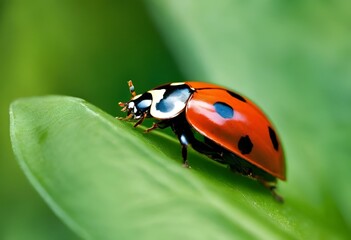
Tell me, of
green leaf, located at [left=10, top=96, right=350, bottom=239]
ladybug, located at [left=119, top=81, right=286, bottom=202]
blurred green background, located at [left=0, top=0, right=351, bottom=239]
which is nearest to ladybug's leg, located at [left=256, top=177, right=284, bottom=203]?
ladybug, located at [left=119, top=81, right=286, bottom=202]

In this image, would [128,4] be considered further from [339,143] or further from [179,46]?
[339,143]

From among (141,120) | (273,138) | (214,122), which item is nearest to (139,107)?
(141,120)

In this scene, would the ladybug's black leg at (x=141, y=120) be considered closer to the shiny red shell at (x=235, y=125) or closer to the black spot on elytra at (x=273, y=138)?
the shiny red shell at (x=235, y=125)

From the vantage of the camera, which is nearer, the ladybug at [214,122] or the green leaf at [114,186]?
the green leaf at [114,186]

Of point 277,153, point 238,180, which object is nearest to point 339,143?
point 277,153

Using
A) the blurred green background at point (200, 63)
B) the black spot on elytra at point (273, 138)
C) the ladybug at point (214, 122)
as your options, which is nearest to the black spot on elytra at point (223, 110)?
the ladybug at point (214, 122)

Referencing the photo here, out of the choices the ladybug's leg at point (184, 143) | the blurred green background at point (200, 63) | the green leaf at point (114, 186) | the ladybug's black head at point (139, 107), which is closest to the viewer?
the green leaf at point (114, 186)
